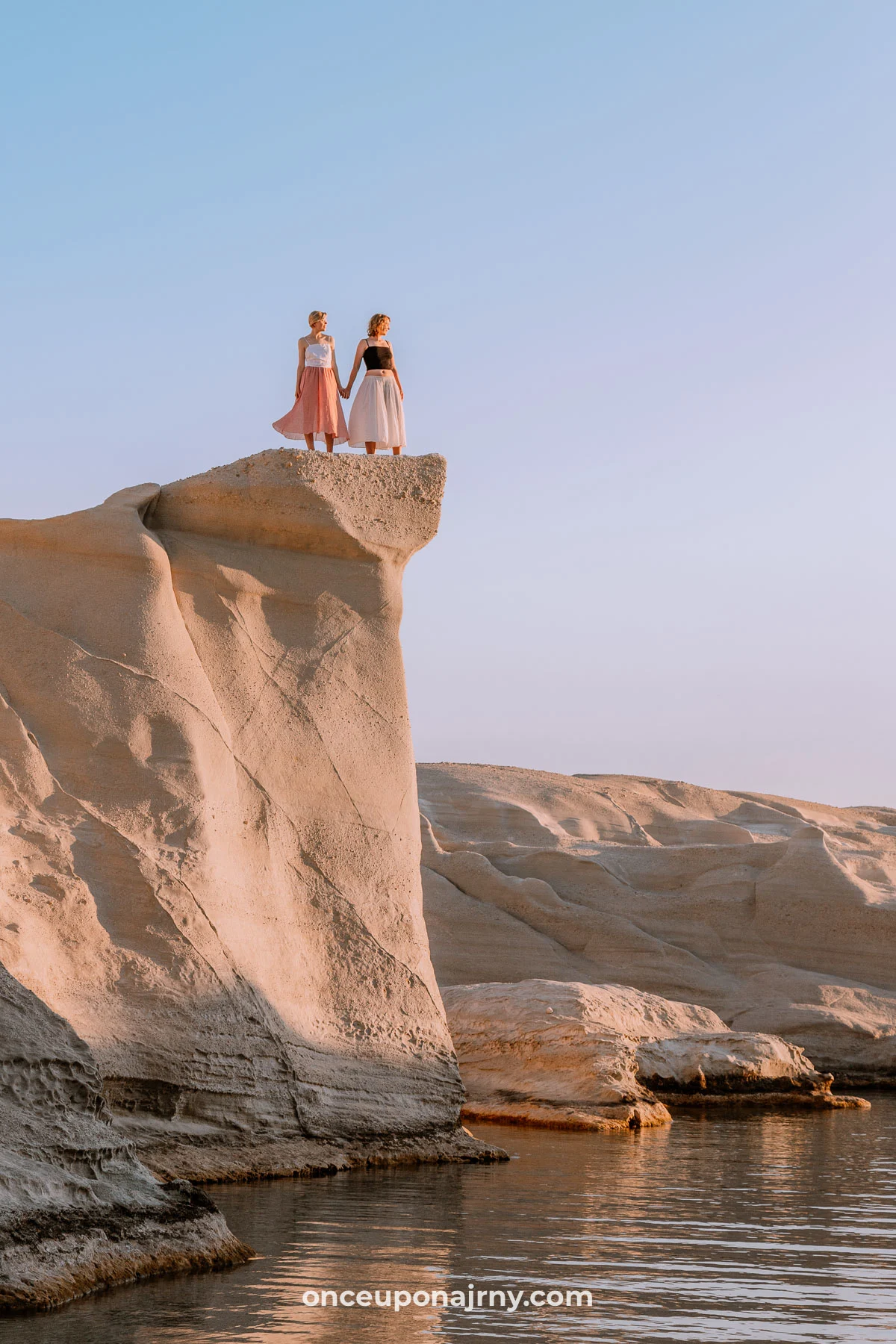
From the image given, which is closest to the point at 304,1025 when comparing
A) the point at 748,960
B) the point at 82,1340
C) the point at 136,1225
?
the point at 136,1225

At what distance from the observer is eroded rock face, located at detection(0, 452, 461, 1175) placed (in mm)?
9641

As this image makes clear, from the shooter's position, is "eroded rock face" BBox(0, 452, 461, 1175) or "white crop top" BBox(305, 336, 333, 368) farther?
"white crop top" BBox(305, 336, 333, 368)

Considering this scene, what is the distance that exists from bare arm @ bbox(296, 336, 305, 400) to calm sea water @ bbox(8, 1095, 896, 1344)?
5.96m

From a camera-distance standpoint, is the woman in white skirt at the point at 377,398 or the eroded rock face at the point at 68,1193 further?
the woman in white skirt at the point at 377,398

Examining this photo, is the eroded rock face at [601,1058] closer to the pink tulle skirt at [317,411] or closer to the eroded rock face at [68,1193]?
the pink tulle skirt at [317,411]

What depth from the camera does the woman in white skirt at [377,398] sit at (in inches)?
485

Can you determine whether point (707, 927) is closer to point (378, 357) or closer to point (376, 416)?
point (376, 416)

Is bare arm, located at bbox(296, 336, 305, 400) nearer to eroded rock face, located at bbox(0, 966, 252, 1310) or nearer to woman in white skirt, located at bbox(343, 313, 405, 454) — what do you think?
woman in white skirt, located at bbox(343, 313, 405, 454)

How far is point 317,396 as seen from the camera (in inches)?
487

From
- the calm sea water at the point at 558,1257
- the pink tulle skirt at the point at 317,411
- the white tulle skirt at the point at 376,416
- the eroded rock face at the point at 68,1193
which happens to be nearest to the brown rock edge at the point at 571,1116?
the calm sea water at the point at 558,1257

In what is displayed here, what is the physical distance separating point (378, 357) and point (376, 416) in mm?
516

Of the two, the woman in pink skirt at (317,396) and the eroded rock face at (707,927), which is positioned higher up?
the woman in pink skirt at (317,396)

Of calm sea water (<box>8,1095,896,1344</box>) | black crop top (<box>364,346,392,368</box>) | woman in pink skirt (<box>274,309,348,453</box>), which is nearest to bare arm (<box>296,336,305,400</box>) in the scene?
woman in pink skirt (<box>274,309,348,453</box>)

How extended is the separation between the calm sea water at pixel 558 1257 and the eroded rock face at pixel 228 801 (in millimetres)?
811
